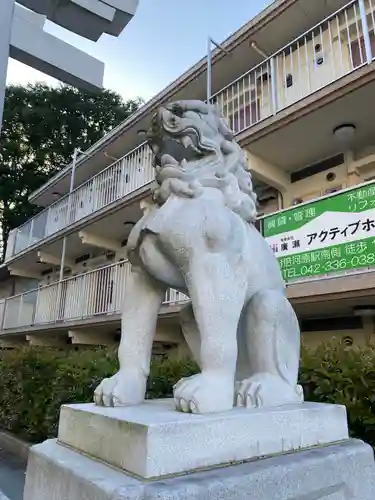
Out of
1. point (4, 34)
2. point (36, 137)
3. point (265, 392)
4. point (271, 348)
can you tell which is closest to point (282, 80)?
point (4, 34)

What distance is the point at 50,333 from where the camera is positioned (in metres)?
10.8

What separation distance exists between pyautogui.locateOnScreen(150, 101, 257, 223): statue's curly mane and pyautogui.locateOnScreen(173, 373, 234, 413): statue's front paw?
2.17 feet

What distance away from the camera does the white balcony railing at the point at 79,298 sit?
25.5 ft

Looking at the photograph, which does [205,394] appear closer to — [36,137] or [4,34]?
[4,34]

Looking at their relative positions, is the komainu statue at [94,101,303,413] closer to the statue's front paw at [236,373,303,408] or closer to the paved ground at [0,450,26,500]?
the statue's front paw at [236,373,303,408]

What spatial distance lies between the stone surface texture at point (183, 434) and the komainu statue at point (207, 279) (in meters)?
0.09

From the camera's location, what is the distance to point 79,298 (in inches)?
358

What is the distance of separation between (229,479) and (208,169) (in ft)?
3.56

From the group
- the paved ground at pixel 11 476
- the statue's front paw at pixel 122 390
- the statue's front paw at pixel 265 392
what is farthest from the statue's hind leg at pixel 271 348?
the paved ground at pixel 11 476

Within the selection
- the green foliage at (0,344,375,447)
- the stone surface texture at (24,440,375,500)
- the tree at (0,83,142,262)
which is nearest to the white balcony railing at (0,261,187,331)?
the green foliage at (0,344,375,447)

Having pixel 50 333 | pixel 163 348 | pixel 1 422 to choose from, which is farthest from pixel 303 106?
pixel 50 333

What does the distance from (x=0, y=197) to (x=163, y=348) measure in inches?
548

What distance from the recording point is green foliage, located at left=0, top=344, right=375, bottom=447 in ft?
7.95

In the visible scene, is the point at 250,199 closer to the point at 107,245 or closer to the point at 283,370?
the point at 283,370
